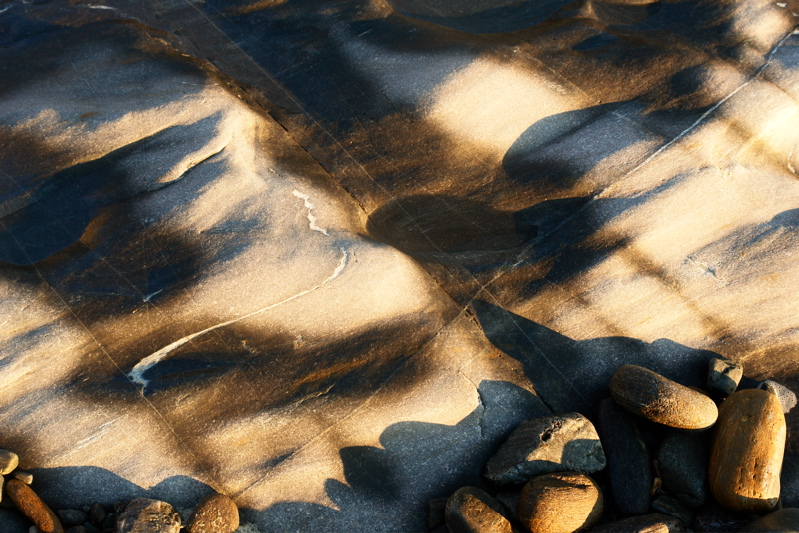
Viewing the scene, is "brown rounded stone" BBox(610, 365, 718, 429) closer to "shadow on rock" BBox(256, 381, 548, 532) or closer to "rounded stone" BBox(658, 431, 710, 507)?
"rounded stone" BBox(658, 431, 710, 507)

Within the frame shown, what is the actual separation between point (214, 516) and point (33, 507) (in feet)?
4.85

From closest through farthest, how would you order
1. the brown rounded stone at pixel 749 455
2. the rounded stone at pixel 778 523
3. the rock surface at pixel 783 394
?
1. the rounded stone at pixel 778 523
2. the brown rounded stone at pixel 749 455
3. the rock surface at pixel 783 394

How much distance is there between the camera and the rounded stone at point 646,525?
485 centimetres

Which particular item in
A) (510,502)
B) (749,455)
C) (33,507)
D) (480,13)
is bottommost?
(33,507)

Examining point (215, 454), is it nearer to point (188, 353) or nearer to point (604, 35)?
point (188, 353)

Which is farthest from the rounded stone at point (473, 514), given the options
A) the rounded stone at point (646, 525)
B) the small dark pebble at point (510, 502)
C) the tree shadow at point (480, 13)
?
the tree shadow at point (480, 13)

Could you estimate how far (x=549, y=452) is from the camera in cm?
532

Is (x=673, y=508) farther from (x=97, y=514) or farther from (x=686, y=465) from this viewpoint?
(x=97, y=514)

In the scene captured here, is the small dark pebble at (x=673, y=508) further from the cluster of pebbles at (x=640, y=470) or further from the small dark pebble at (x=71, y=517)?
the small dark pebble at (x=71, y=517)

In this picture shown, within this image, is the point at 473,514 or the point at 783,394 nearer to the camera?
the point at 473,514

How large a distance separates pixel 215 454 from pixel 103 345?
160 centimetres

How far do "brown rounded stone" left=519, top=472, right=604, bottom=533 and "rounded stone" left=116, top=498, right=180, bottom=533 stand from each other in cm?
293

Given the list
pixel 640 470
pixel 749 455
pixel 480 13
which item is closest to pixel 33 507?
pixel 640 470

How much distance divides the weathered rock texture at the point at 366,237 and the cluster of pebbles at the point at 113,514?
20cm
